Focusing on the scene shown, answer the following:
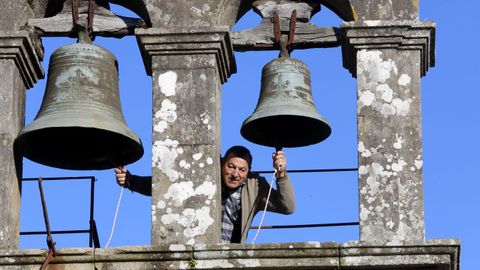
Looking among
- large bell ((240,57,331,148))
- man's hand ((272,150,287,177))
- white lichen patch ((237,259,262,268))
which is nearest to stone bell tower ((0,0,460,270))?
white lichen patch ((237,259,262,268))

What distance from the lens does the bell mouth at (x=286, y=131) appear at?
2300 cm

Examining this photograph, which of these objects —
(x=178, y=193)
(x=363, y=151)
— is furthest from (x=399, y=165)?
(x=178, y=193)

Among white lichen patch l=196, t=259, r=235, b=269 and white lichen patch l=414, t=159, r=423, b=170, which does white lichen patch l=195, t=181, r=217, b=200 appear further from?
white lichen patch l=414, t=159, r=423, b=170

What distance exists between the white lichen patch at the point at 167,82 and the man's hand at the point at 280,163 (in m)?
1.04

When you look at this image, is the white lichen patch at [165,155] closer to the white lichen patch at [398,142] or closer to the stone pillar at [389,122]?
the stone pillar at [389,122]

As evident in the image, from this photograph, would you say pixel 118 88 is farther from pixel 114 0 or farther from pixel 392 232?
pixel 392 232

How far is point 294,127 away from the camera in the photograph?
2322 cm

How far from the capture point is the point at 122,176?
22.9m

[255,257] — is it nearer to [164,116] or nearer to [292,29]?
[164,116]

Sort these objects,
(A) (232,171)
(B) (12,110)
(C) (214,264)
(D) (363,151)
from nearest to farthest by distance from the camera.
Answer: (C) (214,264) → (D) (363,151) → (B) (12,110) → (A) (232,171)

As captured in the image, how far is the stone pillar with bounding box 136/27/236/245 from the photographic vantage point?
22.2m

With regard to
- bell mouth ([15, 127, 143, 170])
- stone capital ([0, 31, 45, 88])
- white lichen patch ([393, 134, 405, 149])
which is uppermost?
stone capital ([0, 31, 45, 88])

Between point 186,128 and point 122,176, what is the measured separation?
79 cm

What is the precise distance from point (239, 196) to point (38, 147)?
1796 mm
